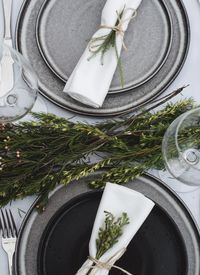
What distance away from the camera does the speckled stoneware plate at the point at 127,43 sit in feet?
3.53

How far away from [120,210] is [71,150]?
0.49ft

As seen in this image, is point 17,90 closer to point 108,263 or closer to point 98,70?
point 98,70

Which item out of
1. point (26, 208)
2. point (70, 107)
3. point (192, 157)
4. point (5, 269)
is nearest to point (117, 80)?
point (70, 107)

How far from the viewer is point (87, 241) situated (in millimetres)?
1043

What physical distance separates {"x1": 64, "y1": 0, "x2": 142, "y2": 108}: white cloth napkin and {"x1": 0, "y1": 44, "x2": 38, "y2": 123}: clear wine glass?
0.11m

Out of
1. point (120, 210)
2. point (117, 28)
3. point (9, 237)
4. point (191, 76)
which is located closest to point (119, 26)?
point (117, 28)

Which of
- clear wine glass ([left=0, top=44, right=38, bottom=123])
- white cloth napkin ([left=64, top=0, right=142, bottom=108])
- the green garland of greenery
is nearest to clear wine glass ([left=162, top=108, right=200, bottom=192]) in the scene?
the green garland of greenery

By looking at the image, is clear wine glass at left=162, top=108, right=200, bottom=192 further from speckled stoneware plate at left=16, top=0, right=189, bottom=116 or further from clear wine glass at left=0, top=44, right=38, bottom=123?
clear wine glass at left=0, top=44, right=38, bottom=123

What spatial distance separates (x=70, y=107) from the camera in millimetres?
1076

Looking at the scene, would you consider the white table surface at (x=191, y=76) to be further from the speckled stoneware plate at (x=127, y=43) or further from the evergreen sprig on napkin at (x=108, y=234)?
the evergreen sprig on napkin at (x=108, y=234)

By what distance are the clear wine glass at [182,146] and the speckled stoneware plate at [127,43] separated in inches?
4.0

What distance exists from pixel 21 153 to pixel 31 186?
7 centimetres

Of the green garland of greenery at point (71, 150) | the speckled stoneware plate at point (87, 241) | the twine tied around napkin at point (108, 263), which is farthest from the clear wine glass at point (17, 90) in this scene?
the twine tied around napkin at point (108, 263)

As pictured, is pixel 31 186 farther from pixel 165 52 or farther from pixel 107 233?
pixel 165 52
